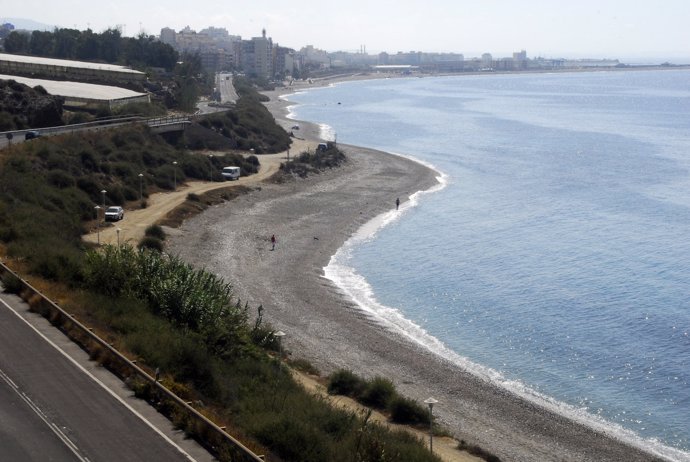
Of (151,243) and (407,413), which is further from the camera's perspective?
(151,243)

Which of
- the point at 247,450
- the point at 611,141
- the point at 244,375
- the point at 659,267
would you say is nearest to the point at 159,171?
the point at 659,267

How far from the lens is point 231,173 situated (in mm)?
53000

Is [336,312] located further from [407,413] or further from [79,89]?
[79,89]

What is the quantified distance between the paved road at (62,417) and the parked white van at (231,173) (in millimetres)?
37696

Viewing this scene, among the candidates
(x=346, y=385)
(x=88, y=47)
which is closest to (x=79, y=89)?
(x=88, y=47)

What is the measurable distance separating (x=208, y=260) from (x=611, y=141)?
198ft

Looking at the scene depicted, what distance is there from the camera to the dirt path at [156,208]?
34.6 metres

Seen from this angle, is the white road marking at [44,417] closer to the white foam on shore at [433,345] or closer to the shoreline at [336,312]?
the shoreline at [336,312]

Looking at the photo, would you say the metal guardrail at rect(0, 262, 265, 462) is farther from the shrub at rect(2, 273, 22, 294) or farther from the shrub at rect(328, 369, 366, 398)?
the shrub at rect(328, 369, 366, 398)

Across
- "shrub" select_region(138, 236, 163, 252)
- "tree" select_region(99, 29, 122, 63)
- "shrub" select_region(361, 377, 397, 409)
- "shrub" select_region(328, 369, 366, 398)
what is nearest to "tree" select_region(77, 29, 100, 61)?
"tree" select_region(99, 29, 122, 63)

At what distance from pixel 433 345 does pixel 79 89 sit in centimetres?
4896

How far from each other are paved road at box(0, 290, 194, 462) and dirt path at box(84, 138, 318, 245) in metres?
18.9

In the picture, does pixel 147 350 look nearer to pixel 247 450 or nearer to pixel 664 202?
pixel 247 450

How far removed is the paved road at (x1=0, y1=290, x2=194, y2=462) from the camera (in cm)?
1166
